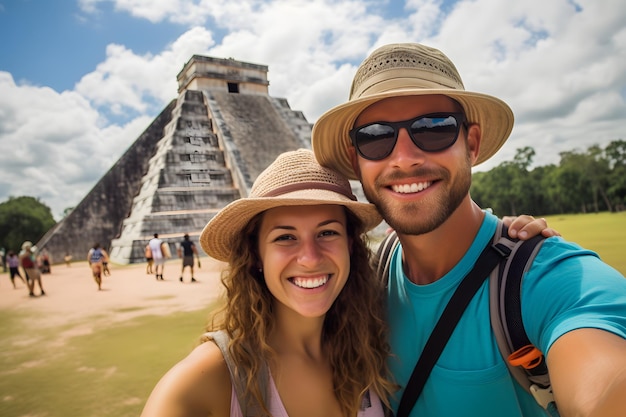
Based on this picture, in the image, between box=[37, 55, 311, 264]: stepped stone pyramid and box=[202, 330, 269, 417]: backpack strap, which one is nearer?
box=[202, 330, 269, 417]: backpack strap

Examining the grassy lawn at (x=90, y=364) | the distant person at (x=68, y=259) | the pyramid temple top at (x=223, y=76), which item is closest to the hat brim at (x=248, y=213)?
the grassy lawn at (x=90, y=364)

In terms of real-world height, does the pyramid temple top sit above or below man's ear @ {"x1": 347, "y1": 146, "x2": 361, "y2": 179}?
above

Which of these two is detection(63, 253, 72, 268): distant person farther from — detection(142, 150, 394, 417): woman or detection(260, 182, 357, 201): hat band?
detection(260, 182, 357, 201): hat band

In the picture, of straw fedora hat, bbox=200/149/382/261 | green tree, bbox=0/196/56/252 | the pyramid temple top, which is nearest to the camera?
straw fedora hat, bbox=200/149/382/261

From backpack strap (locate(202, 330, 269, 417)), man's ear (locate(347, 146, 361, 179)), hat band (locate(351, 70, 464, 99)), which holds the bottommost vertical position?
backpack strap (locate(202, 330, 269, 417))

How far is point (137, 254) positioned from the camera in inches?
553

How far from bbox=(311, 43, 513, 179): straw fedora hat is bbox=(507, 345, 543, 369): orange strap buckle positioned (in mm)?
1027

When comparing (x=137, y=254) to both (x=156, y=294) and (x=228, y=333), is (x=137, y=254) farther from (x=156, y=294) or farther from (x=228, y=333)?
(x=228, y=333)

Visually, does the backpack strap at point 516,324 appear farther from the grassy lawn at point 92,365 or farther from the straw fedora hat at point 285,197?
the grassy lawn at point 92,365

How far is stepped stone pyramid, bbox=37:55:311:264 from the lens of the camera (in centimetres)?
1554

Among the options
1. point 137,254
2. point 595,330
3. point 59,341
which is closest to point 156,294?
point 59,341

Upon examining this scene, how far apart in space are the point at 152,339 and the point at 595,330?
5292 mm

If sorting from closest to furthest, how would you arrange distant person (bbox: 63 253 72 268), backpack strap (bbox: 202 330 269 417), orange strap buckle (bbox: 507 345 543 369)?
orange strap buckle (bbox: 507 345 543 369), backpack strap (bbox: 202 330 269 417), distant person (bbox: 63 253 72 268)

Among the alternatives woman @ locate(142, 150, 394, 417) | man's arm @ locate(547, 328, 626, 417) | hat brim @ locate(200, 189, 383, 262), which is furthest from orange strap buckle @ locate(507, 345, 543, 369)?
hat brim @ locate(200, 189, 383, 262)
